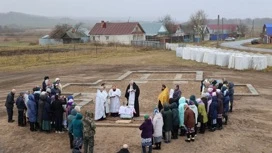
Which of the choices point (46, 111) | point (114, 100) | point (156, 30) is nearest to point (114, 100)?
point (114, 100)

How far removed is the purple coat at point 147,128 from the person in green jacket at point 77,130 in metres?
1.69

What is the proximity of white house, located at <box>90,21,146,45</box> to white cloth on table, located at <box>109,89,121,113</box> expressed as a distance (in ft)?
162

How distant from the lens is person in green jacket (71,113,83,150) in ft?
33.8

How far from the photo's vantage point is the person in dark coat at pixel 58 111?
39.9ft

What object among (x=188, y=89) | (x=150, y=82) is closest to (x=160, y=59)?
(x=150, y=82)

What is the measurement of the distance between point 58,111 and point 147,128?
3546mm

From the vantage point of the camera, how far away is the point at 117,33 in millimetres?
63750

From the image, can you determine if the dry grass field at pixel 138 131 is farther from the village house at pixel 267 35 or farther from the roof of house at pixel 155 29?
the roof of house at pixel 155 29

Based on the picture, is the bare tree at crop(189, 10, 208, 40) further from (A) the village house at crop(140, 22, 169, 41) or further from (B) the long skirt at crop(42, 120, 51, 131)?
(B) the long skirt at crop(42, 120, 51, 131)

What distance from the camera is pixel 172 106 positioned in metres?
11.4

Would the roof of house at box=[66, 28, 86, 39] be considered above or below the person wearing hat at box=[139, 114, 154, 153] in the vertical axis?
above

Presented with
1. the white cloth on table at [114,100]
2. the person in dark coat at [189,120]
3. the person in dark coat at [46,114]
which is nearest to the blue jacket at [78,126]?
the person in dark coat at [46,114]

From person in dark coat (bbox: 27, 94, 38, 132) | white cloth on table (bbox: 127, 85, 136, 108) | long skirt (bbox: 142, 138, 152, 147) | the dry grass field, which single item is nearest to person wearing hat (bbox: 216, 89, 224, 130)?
the dry grass field

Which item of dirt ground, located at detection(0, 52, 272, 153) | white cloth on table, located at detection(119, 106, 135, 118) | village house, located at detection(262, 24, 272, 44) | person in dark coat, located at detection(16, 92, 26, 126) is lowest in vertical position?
dirt ground, located at detection(0, 52, 272, 153)
